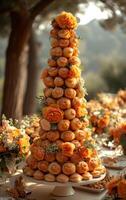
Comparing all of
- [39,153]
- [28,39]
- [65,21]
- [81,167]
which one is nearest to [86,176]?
[81,167]

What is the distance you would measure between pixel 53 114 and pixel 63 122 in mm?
113

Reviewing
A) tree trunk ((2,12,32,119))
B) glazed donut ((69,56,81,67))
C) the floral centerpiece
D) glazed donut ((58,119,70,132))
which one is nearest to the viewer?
glazed donut ((58,119,70,132))

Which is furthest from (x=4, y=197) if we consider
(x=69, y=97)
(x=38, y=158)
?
(x=69, y=97)

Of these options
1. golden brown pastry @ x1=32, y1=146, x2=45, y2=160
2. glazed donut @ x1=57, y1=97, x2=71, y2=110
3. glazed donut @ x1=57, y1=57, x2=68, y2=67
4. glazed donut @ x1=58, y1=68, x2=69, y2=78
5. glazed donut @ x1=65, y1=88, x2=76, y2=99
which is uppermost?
glazed donut @ x1=57, y1=57, x2=68, y2=67

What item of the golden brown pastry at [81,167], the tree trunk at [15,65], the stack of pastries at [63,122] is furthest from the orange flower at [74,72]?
the tree trunk at [15,65]

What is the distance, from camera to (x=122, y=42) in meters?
45.1

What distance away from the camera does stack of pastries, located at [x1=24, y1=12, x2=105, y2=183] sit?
4.11 m

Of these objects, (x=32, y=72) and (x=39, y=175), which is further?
(x=32, y=72)

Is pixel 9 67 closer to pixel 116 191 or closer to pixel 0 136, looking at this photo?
pixel 0 136

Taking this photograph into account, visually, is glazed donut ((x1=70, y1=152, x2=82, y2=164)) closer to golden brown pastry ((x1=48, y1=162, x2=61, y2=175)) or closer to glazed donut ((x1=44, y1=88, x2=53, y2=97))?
golden brown pastry ((x1=48, y1=162, x2=61, y2=175))

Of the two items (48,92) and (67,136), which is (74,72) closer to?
(48,92)

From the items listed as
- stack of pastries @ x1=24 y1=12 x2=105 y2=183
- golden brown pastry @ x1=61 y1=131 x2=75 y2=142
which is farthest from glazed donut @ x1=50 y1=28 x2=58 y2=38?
golden brown pastry @ x1=61 y1=131 x2=75 y2=142

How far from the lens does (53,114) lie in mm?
4129

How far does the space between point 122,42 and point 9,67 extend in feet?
119
